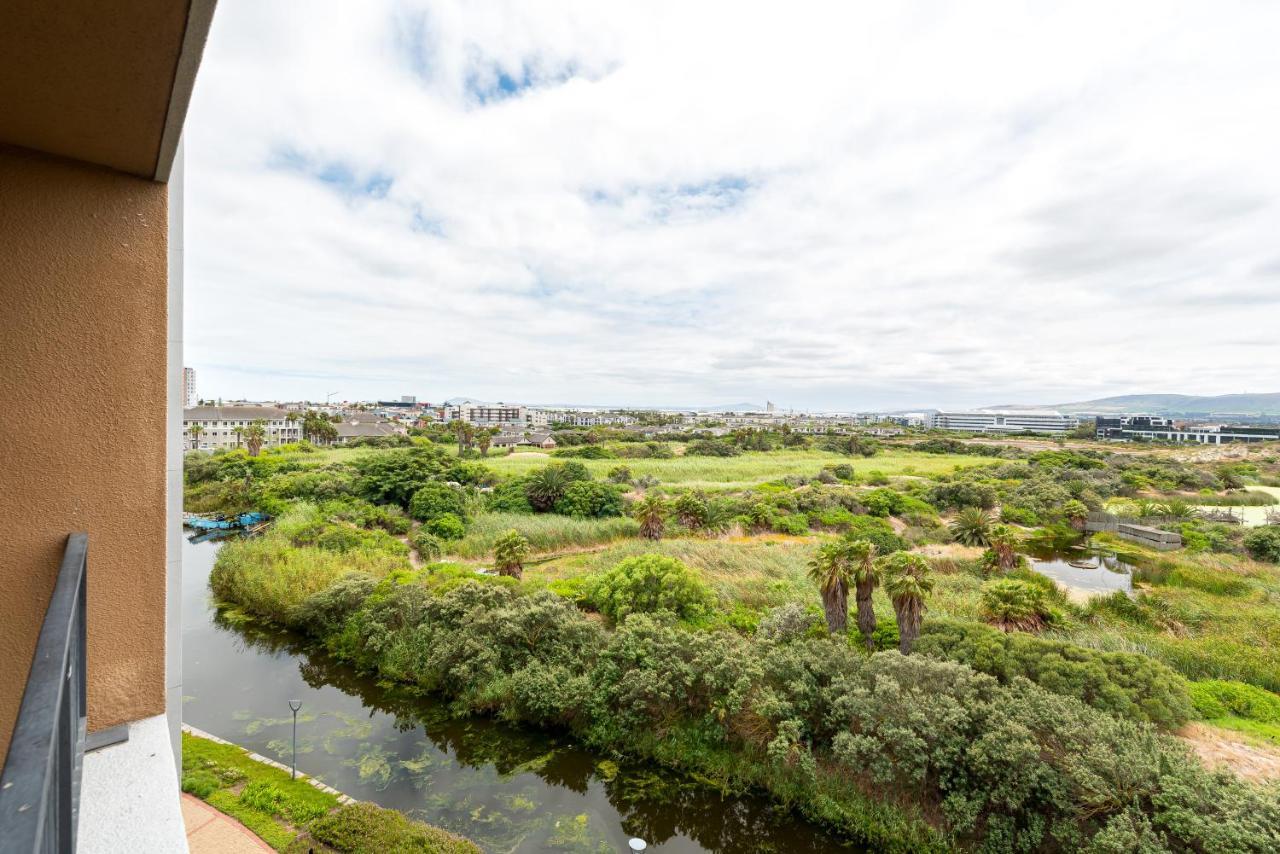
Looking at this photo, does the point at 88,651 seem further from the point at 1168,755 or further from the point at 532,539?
the point at 532,539

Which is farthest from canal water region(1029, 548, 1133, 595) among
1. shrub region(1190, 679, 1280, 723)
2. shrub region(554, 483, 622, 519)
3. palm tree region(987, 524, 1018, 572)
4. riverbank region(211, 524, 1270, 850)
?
shrub region(554, 483, 622, 519)

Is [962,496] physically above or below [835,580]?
below

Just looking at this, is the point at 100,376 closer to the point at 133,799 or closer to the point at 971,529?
the point at 133,799

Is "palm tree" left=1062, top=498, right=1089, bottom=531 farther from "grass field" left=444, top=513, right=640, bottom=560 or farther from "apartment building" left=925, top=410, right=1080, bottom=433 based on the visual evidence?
"apartment building" left=925, top=410, right=1080, bottom=433

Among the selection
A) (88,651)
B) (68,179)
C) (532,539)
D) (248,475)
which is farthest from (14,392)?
(248,475)

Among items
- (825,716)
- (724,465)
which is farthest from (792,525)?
(724,465)

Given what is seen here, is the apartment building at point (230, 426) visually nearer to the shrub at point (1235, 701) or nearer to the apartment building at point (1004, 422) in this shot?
the shrub at point (1235, 701)
